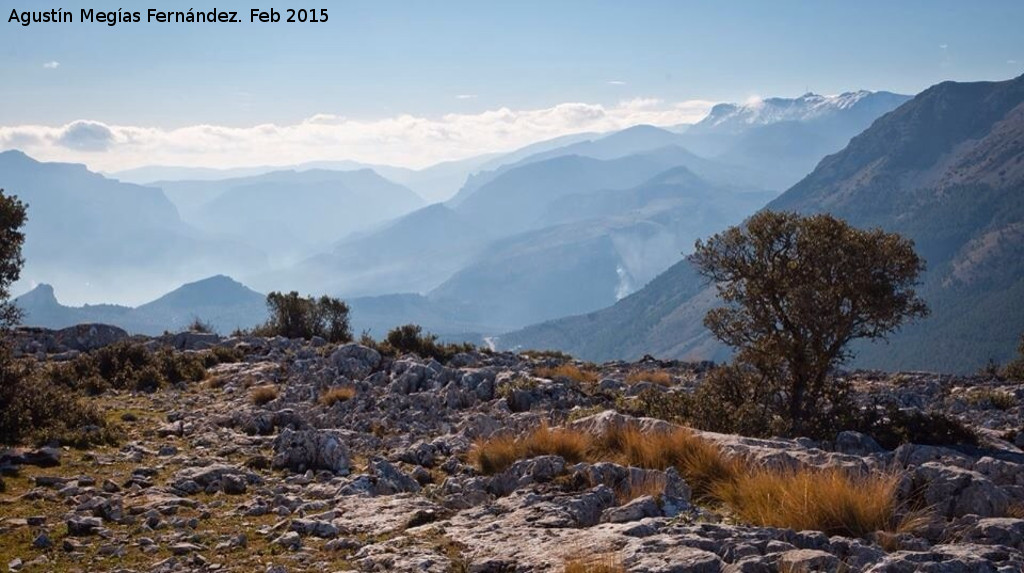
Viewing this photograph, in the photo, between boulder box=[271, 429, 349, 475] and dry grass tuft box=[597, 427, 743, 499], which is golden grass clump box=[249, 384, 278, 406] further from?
dry grass tuft box=[597, 427, 743, 499]

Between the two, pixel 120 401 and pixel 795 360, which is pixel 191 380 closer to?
pixel 120 401

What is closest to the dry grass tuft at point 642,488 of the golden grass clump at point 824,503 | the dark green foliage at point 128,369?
the golden grass clump at point 824,503

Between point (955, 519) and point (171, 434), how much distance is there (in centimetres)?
1578

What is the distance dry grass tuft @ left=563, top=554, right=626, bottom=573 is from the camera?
23.2 feet

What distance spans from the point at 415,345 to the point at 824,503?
69.2 ft

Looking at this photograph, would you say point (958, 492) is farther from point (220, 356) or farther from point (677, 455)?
point (220, 356)

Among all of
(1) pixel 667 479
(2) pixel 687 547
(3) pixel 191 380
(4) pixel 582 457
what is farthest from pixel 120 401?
(2) pixel 687 547

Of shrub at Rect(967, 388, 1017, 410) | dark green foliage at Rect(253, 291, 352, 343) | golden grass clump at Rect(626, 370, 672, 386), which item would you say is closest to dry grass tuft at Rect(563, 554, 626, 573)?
golden grass clump at Rect(626, 370, 672, 386)

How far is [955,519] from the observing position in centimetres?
823

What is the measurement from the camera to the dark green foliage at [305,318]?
33.8 metres

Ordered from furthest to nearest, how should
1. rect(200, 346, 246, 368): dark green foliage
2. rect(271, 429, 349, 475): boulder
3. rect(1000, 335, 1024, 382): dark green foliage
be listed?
1. rect(1000, 335, 1024, 382): dark green foliage
2. rect(200, 346, 246, 368): dark green foliage
3. rect(271, 429, 349, 475): boulder

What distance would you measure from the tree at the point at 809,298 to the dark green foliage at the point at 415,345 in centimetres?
1212

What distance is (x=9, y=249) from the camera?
60.9 ft

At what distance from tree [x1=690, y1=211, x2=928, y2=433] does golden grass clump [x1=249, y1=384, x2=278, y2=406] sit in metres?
12.7
